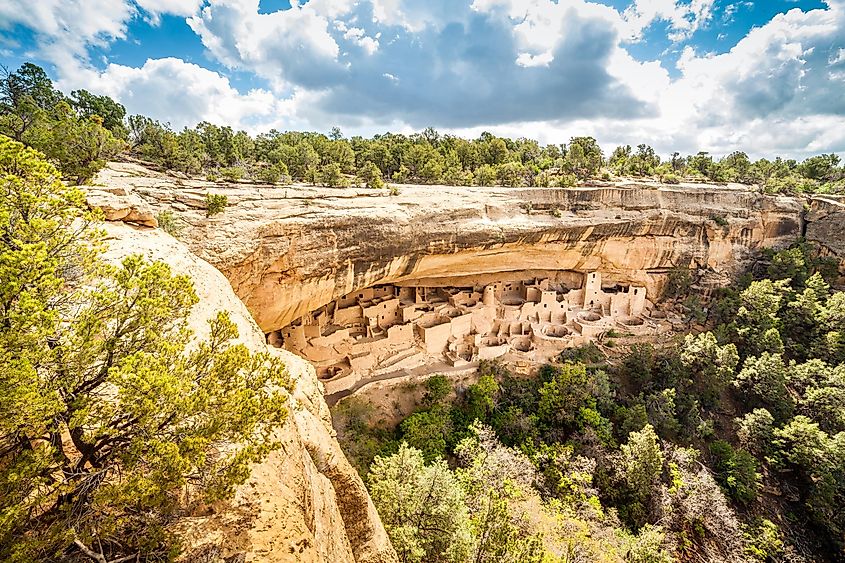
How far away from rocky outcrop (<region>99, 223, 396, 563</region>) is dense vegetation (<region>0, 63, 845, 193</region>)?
16.4ft

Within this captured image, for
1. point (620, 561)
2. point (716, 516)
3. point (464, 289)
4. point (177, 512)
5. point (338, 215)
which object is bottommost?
point (716, 516)

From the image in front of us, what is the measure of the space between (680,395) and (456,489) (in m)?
15.4

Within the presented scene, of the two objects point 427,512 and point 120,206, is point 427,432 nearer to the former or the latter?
point 427,512

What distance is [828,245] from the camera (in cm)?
2309

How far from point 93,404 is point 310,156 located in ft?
71.3

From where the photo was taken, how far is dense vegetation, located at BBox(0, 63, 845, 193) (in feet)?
32.7

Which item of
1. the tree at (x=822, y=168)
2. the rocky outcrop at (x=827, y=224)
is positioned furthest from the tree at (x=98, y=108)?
the tree at (x=822, y=168)

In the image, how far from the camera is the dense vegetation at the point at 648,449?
1029 centimetres

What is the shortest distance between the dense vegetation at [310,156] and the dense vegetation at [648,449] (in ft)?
33.3

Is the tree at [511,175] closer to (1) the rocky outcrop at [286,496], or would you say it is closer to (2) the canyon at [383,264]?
(2) the canyon at [383,264]

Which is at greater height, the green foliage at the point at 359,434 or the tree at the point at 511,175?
the tree at the point at 511,175

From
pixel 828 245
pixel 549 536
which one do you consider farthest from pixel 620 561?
pixel 828 245

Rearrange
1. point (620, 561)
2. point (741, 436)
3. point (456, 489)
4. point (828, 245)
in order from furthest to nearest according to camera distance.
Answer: point (828, 245), point (741, 436), point (620, 561), point (456, 489)

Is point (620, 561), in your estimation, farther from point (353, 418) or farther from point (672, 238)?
point (672, 238)
